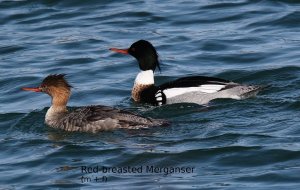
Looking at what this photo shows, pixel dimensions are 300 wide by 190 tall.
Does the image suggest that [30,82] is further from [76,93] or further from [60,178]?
[60,178]

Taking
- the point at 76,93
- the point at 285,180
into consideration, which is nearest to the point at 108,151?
the point at 285,180

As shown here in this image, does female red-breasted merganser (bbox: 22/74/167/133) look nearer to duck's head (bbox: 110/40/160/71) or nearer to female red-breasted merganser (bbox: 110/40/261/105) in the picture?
female red-breasted merganser (bbox: 110/40/261/105)

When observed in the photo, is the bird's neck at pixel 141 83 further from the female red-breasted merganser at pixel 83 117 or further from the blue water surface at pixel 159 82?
the female red-breasted merganser at pixel 83 117

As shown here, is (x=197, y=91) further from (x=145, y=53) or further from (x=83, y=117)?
(x=83, y=117)

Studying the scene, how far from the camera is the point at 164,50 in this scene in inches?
732

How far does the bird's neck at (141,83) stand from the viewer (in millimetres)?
15686

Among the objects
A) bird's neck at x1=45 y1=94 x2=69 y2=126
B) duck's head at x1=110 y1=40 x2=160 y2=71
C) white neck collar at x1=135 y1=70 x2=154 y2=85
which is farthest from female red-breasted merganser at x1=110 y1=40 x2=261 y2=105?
bird's neck at x1=45 y1=94 x2=69 y2=126

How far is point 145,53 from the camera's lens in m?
15.9

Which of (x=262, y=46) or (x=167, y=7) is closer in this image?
(x=262, y=46)

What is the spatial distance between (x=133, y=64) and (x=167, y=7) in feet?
13.1

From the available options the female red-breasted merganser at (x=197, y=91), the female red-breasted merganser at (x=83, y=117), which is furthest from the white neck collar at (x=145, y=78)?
the female red-breasted merganser at (x=83, y=117)

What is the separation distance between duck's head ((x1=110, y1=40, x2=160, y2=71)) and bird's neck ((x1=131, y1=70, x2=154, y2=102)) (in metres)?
0.10

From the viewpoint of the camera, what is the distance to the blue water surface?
1165 centimetres

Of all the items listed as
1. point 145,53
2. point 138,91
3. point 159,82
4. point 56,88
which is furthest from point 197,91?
point 56,88
